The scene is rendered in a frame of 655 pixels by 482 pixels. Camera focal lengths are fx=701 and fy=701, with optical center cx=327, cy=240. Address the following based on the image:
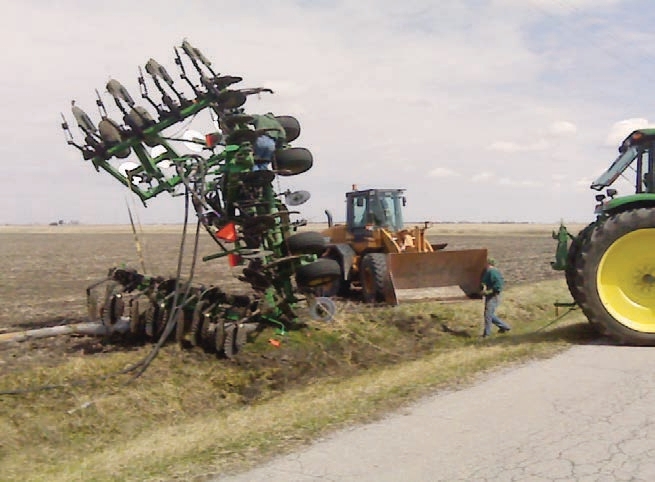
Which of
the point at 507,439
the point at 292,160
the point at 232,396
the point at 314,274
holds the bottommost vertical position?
the point at 232,396

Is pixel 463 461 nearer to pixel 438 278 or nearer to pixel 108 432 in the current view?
pixel 108 432

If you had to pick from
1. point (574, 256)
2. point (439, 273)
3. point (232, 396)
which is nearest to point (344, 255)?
point (439, 273)

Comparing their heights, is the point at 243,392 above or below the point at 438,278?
below

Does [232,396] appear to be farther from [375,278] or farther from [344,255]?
[344,255]

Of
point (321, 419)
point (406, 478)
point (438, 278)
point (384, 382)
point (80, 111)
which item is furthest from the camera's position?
point (438, 278)

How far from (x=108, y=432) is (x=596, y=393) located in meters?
4.97

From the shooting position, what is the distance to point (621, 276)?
888cm

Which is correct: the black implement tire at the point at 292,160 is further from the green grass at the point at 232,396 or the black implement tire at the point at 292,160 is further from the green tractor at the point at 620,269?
the green tractor at the point at 620,269

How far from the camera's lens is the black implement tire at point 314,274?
34.5 ft

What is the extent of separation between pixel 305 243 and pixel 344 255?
525cm

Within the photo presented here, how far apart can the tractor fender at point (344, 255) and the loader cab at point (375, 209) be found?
63 centimetres

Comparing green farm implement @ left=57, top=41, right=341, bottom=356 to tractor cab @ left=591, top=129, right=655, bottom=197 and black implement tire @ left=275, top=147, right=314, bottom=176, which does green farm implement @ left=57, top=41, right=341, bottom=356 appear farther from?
tractor cab @ left=591, top=129, right=655, bottom=197

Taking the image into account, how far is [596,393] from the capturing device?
619 cm

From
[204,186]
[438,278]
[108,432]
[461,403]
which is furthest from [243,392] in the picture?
[438,278]
